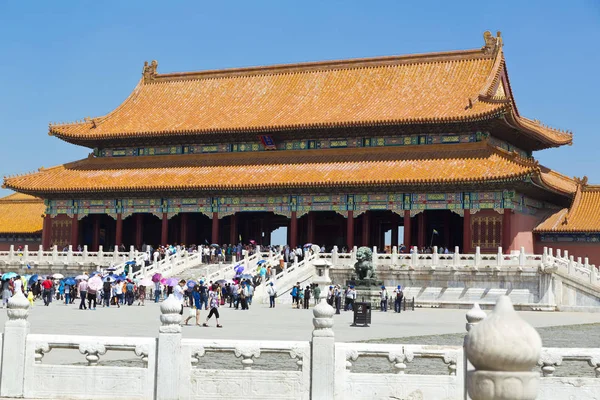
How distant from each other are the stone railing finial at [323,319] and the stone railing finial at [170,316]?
6.50ft

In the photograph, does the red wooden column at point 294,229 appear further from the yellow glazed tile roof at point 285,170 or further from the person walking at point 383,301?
the person walking at point 383,301

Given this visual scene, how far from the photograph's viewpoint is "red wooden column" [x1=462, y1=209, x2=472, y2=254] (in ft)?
154

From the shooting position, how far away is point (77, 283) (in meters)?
40.3

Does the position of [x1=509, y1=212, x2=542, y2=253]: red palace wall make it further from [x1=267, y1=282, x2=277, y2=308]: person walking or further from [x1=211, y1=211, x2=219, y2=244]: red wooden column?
[x1=211, y1=211, x2=219, y2=244]: red wooden column

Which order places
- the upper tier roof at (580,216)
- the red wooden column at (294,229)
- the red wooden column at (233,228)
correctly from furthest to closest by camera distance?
the red wooden column at (233,228)
the red wooden column at (294,229)
the upper tier roof at (580,216)

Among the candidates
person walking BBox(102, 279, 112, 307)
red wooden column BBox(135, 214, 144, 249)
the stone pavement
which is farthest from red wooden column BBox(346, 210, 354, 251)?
person walking BBox(102, 279, 112, 307)

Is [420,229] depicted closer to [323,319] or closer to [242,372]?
[242,372]

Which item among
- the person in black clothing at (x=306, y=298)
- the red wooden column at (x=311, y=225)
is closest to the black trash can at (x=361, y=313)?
the person in black clothing at (x=306, y=298)

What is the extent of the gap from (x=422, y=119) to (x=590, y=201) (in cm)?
959

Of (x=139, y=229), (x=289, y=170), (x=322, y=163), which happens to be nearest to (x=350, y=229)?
(x=322, y=163)

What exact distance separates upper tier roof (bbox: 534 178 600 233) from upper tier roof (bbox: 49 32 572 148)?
391cm

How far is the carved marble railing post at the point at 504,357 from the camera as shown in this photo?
7234mm

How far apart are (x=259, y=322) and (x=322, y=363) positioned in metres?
15.2

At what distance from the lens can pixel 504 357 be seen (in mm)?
7223
